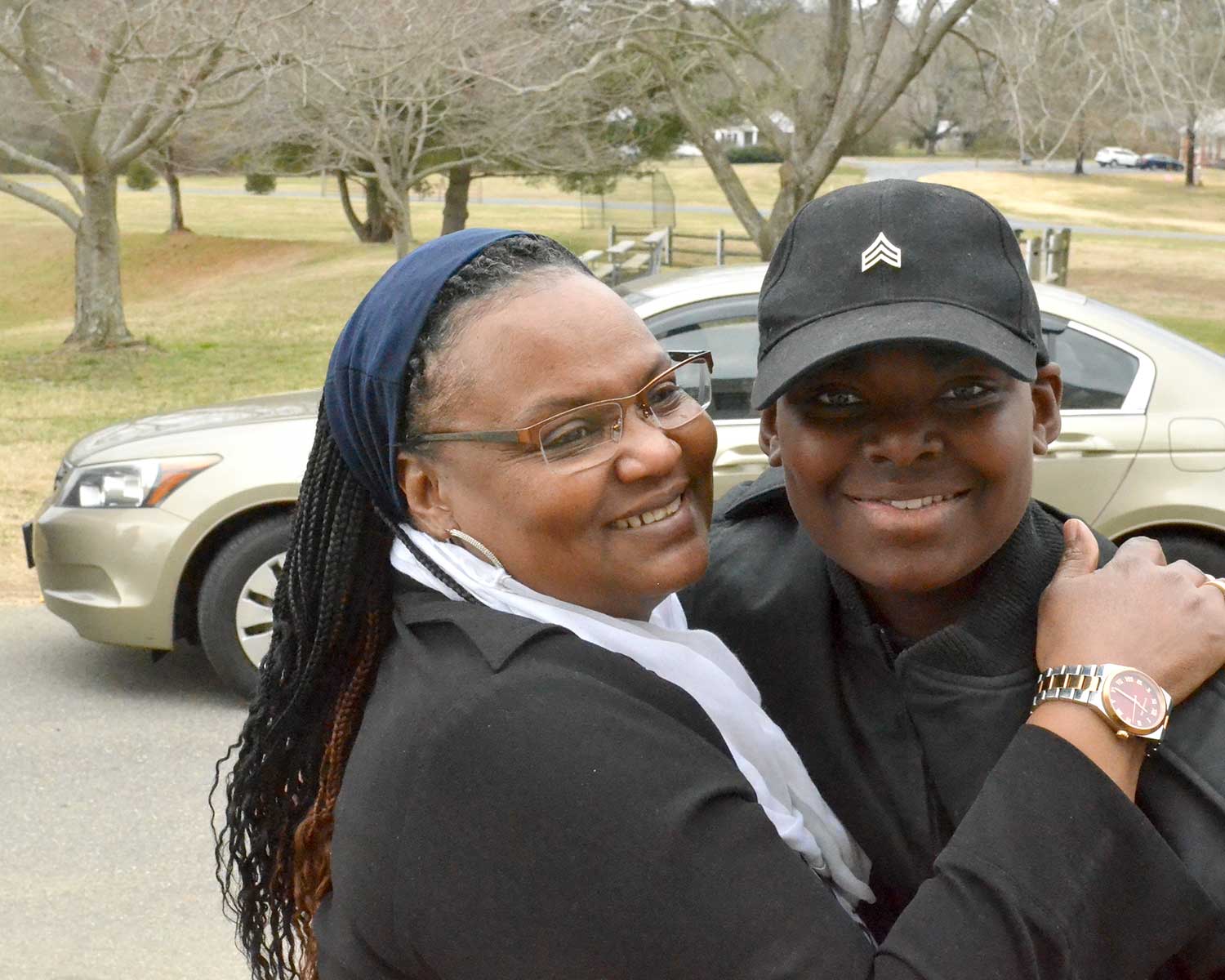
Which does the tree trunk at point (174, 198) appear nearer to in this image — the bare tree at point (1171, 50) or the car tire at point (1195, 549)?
the bare tree at point (1171, 50)

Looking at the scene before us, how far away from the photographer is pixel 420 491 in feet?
5.71

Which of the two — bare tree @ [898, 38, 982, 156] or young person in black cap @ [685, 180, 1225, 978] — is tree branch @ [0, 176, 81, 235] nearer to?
bare tree @ [898, 38, 982, 156]

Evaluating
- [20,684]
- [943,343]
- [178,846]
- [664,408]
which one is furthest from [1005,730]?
[20,684]

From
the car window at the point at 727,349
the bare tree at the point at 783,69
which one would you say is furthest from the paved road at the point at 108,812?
the bare tree at the point at 783,69

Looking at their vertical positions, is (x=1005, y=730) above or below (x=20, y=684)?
above

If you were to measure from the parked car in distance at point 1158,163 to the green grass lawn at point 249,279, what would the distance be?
409 cm

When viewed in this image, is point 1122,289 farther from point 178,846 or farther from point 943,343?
point 943,343

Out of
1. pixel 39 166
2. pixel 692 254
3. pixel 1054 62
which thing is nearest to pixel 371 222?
pixel 692 254

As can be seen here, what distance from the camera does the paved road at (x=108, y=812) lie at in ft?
13.6

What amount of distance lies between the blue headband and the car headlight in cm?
422

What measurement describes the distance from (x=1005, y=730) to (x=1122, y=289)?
963 inches

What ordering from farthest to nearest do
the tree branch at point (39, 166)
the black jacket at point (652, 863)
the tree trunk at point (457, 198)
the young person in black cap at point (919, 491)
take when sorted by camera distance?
the tree trunk at point (457, 198) → the tree branch at point (39, 166) → the young person in black cap at point (919, 491) → the black jacket at point (652, 863)

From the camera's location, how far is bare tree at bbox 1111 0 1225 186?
12812 millimetres

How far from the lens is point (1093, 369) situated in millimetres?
5926
